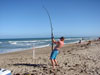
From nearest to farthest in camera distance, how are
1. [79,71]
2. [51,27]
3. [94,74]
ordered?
[94,74] → [79,71] → [51,27]

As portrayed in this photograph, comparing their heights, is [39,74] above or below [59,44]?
below

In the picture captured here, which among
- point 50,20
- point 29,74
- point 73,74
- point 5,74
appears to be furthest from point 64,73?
point 50,20

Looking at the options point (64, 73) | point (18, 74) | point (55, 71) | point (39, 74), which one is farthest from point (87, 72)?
point (18, 74)

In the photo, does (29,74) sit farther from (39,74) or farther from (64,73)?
(64,73)

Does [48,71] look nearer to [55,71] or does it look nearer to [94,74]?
[55,71]

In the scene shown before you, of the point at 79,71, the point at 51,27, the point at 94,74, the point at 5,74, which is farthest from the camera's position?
the point at 51,27

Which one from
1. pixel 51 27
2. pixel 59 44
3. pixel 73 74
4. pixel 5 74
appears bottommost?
pixel 73 74

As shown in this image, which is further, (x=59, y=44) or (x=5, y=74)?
(x=59, y=44)

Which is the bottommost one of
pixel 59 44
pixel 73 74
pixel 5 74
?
pixel 73 74

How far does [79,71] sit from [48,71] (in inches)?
49.5

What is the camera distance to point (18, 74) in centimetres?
533

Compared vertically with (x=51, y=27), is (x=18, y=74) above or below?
below

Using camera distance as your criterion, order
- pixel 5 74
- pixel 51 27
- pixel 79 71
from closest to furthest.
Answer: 1. pixel 5 74
2. pixel 79 71
3. pixel 51 27

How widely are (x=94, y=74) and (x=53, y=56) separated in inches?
70.3
